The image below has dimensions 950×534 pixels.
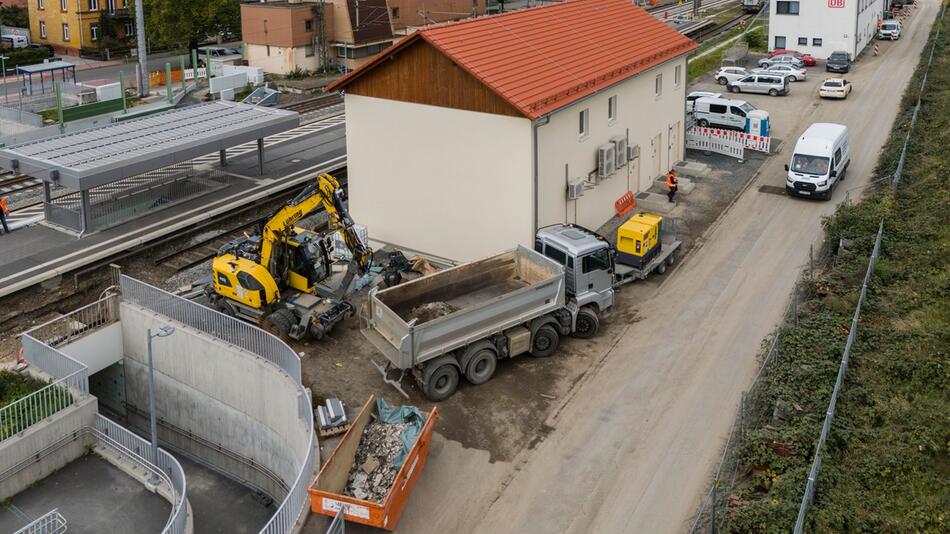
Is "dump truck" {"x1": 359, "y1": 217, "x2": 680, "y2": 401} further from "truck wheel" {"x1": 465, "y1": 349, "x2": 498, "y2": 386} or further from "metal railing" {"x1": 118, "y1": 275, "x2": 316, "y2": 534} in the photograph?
"metal railing" {"x1": 118, "y1": 275, "x2": 316, "y2": 534}

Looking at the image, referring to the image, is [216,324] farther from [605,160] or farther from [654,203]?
Result: [654,203]

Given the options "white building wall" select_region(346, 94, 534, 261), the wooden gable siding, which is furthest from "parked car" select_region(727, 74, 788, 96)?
the wooden gable siding

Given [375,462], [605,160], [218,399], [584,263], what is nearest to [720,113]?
[605,160]

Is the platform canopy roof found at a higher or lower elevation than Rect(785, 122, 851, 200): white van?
higher

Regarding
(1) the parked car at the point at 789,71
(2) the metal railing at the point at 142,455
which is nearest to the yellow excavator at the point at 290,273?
(2) the metal railing at the point at 142,455

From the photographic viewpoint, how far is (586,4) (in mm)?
36375

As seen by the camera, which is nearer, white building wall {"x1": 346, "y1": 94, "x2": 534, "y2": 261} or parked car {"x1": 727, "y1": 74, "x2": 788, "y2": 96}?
white building wall {"x1": 346, "y1": 94, "x2": 534, "y2": 261}

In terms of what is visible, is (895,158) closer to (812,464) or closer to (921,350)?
(921,350)

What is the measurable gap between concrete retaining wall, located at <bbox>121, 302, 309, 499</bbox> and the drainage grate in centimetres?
2205

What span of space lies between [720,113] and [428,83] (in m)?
20.5

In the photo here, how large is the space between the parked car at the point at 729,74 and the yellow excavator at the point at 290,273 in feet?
114

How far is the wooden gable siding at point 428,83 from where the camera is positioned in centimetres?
2706

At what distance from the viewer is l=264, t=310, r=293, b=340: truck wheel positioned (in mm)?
24531

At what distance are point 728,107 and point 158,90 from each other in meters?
36.5
